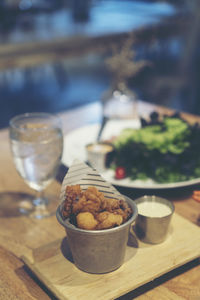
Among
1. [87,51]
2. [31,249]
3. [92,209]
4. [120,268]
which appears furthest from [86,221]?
[87,51]

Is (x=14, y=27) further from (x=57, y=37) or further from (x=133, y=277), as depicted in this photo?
(x=133, y=277)

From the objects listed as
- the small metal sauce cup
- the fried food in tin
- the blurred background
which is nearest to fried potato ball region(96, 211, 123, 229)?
the fried food in tin

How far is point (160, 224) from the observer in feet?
2.81

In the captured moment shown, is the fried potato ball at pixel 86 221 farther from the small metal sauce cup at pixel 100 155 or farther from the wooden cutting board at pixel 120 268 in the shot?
the small metal sauce cup at pixel 100 155

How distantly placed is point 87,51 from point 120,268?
122 inches

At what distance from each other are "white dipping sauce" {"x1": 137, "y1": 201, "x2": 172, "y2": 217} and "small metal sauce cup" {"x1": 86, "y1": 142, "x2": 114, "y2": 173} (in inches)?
12.9

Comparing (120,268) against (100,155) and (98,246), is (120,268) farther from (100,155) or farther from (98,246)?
(100,155)

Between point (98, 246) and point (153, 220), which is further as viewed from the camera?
point (153, 220)

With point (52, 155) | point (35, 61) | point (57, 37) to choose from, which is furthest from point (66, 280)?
point (57, 37)

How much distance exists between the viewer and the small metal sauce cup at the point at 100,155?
4.04 ft

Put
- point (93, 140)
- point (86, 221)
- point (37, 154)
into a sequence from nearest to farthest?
1. point (86, 221)
2. point (37, 154)
3. point (93, 140)

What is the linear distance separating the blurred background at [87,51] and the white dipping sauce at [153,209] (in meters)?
1.30

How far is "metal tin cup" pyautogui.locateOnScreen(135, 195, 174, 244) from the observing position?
86 centimetres

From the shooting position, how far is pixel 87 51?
3.68 metres
